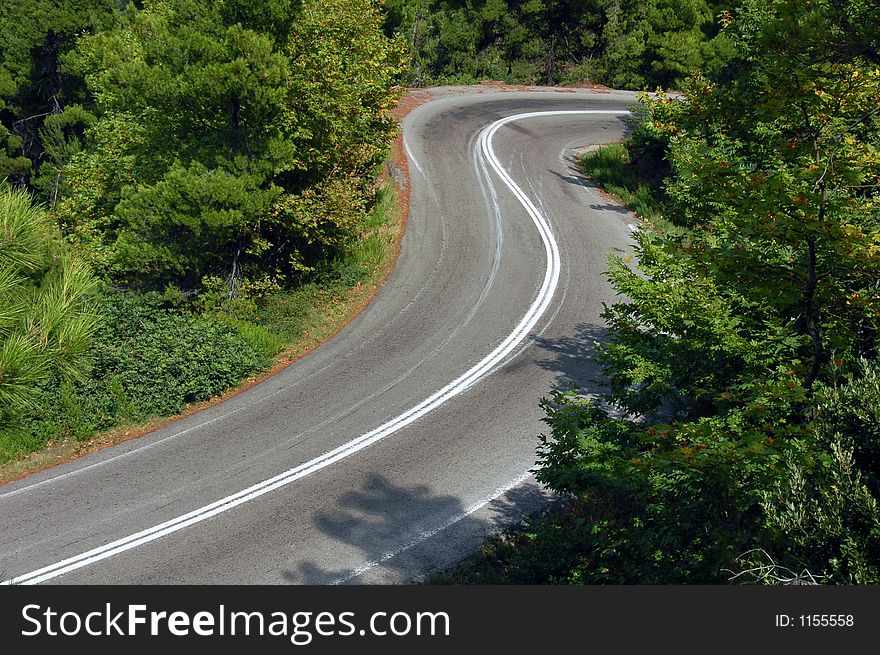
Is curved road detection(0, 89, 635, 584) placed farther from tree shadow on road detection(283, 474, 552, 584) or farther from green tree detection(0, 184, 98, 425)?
green tree detection(0, 184, 98, 425)

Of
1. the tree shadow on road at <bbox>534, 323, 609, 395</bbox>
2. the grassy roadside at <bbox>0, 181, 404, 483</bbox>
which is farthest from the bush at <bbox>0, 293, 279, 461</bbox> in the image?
the tree shadow on road at <bbox>534, 323, 609, 395</bbox>

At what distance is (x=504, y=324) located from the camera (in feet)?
57.8

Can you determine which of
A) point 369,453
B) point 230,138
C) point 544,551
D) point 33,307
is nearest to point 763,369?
point 544,551

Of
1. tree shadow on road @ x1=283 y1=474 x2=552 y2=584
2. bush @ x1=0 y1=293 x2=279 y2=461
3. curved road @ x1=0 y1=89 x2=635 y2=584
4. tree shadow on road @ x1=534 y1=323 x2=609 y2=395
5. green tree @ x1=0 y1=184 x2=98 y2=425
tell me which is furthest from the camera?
tree shadow on road @ x1=534 y1=323 x2=609 y2=395

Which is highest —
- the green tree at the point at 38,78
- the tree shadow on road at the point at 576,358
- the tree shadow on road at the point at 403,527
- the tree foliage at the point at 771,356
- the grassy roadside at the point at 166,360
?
the green tree at the point at 38,78

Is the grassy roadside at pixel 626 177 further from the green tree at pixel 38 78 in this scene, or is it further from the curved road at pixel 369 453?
the green tree at pixel 38 78

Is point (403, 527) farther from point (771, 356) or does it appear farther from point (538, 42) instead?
point (538, 42)

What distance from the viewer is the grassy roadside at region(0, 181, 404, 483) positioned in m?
13.7

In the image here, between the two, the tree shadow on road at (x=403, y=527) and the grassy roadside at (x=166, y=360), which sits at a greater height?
the grassy roadside at (x=166, y=360)

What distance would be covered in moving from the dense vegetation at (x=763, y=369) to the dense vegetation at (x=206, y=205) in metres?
8.32

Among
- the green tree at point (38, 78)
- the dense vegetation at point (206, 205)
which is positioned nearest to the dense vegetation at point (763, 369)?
the dense vegetation at point (206, 205)

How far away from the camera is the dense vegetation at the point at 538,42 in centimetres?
4503

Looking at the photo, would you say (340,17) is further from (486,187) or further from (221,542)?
(221,542)

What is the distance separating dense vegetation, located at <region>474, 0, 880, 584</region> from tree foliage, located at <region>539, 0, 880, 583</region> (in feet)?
0.07
